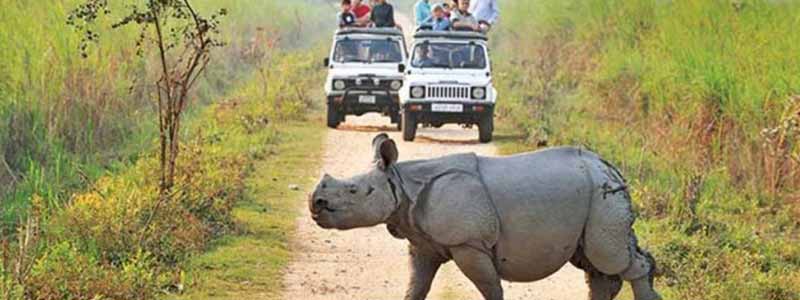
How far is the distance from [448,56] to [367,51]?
7.06 feet

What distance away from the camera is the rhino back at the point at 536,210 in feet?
29.7

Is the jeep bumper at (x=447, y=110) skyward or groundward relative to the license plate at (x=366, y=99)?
skyward

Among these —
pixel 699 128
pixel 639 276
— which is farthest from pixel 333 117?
pixel 639 276

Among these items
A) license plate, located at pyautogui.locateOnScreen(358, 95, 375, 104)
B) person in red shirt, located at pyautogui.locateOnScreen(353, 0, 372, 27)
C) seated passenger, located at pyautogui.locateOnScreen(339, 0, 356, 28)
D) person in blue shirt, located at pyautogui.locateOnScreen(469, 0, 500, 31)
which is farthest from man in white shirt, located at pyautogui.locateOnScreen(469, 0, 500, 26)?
license plate, located at pyautogui.locateOnScreen(358, 95, 375, 104)

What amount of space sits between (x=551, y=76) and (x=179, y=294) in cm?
1636

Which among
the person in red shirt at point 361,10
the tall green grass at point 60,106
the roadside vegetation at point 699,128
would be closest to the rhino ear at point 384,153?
the roadside vegetation at point 699,128

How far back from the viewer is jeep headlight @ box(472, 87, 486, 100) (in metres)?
20.6

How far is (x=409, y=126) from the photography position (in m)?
20.8

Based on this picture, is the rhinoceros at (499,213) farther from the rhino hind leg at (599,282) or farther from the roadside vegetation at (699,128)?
the roadside vegetation at (699,128)

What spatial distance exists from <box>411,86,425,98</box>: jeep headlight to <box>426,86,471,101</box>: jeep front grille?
0.07 meters

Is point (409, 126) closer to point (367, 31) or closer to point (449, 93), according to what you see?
point (449, 93)

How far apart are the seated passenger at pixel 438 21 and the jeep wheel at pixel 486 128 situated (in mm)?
1481

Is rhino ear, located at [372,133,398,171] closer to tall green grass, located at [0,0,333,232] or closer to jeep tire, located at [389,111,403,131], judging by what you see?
tall green grass, located at [0,0,333,232]

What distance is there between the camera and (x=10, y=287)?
9117mm
